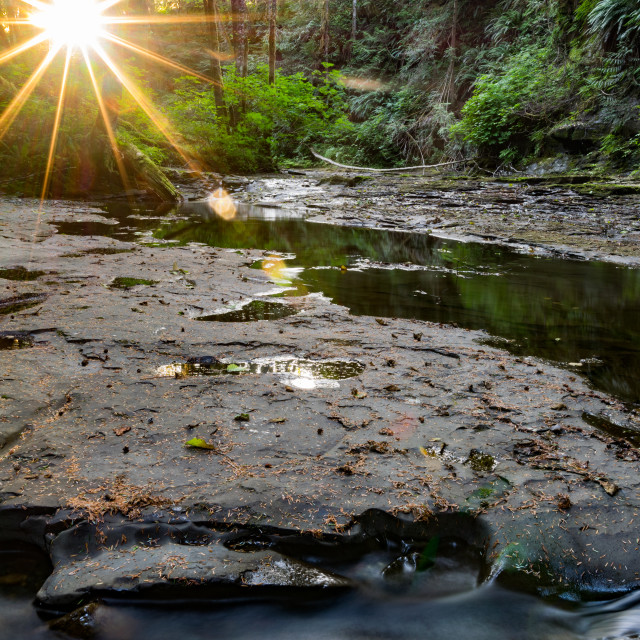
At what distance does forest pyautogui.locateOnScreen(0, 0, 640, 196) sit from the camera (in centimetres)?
1302

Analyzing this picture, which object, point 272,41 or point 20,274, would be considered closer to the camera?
point 20,274

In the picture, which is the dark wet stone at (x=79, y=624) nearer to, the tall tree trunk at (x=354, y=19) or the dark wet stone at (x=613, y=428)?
the dark wet stone at (x=613, y=428)

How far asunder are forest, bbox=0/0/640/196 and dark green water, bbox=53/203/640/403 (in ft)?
16.9

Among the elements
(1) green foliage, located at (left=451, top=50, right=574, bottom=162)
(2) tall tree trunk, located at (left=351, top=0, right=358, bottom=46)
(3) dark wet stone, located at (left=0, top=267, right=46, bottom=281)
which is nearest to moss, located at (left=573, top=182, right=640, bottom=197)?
(1) green foliage, located at (left=451, top=50, right=574, bottom=162)

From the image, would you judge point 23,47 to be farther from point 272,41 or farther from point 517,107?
point 517,107

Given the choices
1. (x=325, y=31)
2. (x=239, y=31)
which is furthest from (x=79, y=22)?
(x=325, y=31)

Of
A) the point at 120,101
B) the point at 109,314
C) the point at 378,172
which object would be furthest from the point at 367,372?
the point at 378,172

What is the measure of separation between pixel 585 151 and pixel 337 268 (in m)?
12.9

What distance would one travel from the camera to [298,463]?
2061mm

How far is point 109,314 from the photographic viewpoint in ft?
12.4

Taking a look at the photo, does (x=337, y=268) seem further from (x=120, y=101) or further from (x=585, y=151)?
(x=585, y=151)

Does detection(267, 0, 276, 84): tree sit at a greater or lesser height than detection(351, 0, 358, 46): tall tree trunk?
lesser

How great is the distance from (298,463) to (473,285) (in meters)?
4.19

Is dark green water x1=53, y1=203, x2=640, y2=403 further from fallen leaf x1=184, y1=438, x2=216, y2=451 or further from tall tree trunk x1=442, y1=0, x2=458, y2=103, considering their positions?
tall tree trunk x1=442, y1=0, x2=458, y2=103
